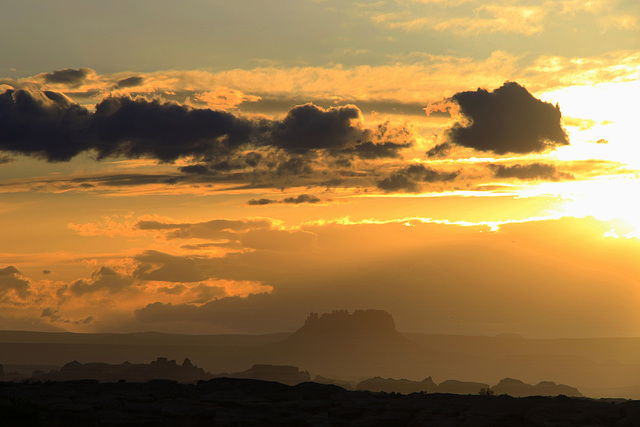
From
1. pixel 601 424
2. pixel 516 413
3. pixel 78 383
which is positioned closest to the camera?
pixel 601 424

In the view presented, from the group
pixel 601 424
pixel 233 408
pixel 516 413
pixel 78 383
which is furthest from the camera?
pixel 78 383

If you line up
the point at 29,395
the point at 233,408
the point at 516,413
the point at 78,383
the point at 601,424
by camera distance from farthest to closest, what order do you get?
the point at 78,383
the point at 29,395
the point at 233,408
the point at 516,413
the point at 601,424

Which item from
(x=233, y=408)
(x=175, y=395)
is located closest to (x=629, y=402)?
(x=233, y=408)

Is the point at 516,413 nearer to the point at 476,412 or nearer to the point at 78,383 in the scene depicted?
the point at 476,412

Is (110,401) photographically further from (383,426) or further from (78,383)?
(383,426)

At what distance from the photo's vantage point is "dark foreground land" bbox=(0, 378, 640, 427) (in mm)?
89500

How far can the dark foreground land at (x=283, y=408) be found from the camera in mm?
89500

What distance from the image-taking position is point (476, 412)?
9194 centimetres

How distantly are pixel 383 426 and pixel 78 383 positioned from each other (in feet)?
167

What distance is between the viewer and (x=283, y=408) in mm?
99438

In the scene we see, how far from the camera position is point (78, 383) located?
119 meters

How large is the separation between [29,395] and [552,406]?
69.6 m

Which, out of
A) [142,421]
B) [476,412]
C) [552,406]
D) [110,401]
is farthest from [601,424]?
[110,401]

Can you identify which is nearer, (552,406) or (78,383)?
(552,406)
